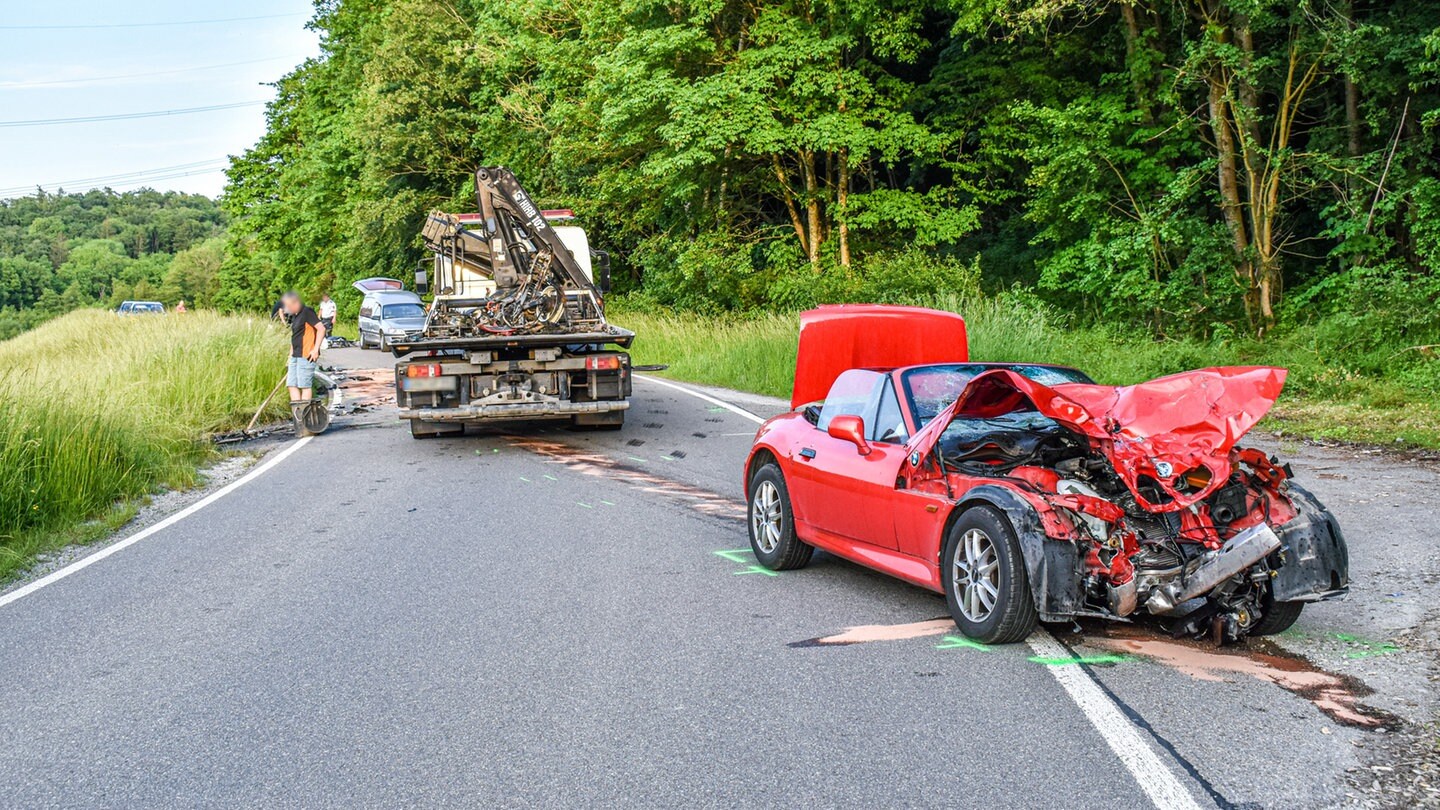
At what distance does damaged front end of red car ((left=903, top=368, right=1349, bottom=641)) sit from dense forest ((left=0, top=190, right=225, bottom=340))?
62360 mm

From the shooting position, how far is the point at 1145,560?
534 cm

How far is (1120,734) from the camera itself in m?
4.38

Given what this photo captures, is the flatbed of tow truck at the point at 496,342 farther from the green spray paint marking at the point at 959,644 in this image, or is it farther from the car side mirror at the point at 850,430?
the green spray paint marking at the point at 959,644

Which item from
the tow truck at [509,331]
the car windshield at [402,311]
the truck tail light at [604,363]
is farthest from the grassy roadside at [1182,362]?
the car windshield at [402,311]

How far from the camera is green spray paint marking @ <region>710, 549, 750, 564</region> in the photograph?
25.8ft

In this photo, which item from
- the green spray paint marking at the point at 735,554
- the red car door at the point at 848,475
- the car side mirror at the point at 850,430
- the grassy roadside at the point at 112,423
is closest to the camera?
the red car door at the point at 848,475

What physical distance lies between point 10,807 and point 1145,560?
4.59 meters

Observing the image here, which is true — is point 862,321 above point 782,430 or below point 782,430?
above

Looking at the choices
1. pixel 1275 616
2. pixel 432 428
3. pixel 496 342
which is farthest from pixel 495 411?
pixel 1275 616

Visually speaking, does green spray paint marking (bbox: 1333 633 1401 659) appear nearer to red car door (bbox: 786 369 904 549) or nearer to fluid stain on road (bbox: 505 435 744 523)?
red car door (bbox: 786 369 904 549)

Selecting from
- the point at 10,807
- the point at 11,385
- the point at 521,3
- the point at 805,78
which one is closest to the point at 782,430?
the point at 10,807

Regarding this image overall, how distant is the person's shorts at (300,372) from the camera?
15.9 metres

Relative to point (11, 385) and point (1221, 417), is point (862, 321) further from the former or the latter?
point (11, 385)

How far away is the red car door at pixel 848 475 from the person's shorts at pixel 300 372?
10.3m
